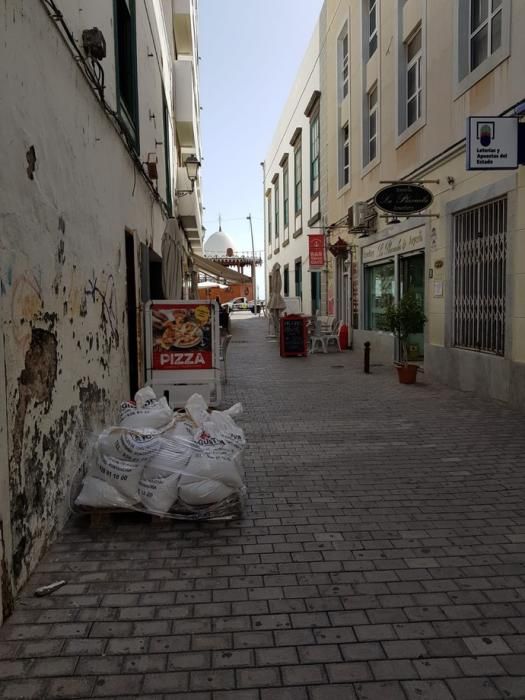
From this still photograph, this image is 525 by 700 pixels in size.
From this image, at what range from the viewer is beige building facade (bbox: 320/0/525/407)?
25.2 feet

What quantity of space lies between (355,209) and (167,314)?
8.76 metres

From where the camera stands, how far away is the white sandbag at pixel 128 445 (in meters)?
3.90

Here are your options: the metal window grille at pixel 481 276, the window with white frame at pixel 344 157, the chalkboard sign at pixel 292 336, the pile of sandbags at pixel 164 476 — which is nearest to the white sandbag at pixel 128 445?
the pile of sandbags at pixel 164 476

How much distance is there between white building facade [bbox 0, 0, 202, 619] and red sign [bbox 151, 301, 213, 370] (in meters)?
0.35

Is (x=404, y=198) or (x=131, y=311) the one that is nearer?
(x=131, y=311)

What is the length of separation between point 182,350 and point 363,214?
28.1 ft

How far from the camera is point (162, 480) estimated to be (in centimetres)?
386


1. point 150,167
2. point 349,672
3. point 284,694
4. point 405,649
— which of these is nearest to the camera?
point 284,694

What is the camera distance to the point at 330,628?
8.93 feet

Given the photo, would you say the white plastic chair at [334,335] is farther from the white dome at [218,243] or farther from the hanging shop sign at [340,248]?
the white dome at [218,243]

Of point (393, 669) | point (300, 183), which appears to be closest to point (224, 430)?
point (393, 669)

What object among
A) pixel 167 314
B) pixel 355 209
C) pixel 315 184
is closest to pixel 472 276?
pixel 167 314

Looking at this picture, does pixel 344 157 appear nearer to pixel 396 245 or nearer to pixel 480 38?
pixel 396 245

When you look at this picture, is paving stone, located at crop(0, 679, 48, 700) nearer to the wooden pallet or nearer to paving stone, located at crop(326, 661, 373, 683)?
paving stone, located at crop(326, 661, 373, 683)
